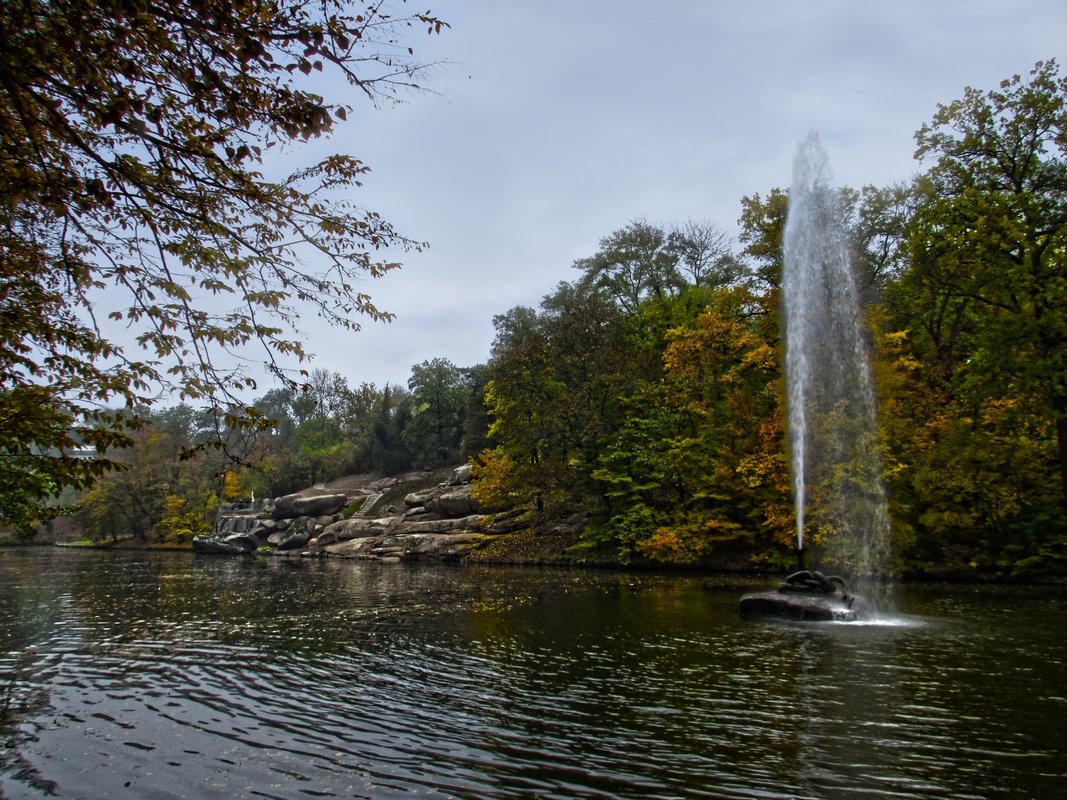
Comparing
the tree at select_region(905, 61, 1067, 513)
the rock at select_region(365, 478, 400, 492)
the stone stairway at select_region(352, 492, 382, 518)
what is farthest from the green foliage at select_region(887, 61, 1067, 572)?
the rock at select_region(365, 478, 400, 492)

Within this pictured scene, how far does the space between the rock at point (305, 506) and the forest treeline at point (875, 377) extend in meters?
20.5

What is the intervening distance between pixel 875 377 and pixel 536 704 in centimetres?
1947

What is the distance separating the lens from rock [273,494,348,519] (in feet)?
174

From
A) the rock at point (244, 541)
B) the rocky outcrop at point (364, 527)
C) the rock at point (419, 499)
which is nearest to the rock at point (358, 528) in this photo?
the rocky outcrop at point (364, 527)

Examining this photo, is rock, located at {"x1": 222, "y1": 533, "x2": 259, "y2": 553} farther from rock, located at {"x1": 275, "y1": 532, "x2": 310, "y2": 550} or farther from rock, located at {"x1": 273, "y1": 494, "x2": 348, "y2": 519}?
rock, located at {"x1": 273, "y1": 494, "x2": 348, "y2": 519}

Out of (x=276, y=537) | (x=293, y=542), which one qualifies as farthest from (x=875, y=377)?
(x=276, y=537)

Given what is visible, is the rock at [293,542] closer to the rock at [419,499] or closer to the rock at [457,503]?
the rock at [419,499]

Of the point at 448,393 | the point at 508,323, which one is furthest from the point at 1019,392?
the point at 448,393

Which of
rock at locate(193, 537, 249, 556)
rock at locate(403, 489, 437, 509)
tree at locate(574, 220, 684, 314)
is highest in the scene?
tree at locate(574, 220, 684, 314)

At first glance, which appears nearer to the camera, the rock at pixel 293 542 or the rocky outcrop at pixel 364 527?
the rocky outcrop at pixel 364 527

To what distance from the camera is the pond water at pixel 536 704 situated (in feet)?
19.5

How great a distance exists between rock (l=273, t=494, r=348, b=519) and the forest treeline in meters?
20.5

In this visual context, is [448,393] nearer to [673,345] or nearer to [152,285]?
[673,345]

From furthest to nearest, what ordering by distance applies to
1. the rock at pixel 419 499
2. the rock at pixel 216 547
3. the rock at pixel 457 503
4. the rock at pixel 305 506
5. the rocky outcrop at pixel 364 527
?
1. the rock at pixel 305 506
2. the rock at pixel 216 547
3. the rock at pixel 419 499
4. the rock at pixel 457 503
5. the rocky outcrop at pixel 364 527
